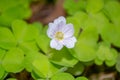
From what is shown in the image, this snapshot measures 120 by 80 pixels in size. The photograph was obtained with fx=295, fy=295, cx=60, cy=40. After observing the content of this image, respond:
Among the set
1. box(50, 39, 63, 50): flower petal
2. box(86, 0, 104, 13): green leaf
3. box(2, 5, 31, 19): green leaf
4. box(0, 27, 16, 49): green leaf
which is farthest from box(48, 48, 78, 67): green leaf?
box(2, 5, 31, 19): green leaf

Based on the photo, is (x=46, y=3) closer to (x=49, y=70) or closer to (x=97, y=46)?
(x=97, y=46)

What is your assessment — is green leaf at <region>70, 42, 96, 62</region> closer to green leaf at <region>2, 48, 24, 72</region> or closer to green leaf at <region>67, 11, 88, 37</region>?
green leaf at <region>67, 11, 88, 37</region>

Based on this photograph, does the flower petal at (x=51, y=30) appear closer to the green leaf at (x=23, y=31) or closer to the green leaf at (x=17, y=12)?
the green leaf at (x=23, y=31)

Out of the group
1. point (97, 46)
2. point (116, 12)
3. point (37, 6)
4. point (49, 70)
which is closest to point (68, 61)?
point (49, 70)

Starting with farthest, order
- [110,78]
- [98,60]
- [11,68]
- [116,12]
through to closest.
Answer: [116,12] → [110,78] → [98,60] → [11,68]

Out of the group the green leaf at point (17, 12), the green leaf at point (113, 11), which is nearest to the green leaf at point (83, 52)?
the green leaf at point (113, 11)

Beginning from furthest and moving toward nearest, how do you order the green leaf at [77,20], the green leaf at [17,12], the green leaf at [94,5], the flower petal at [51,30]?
the green leaf at [17,12] < the green leaf at [94,5] < the green leaf at [77,20] < the flower petal at [51,30]
